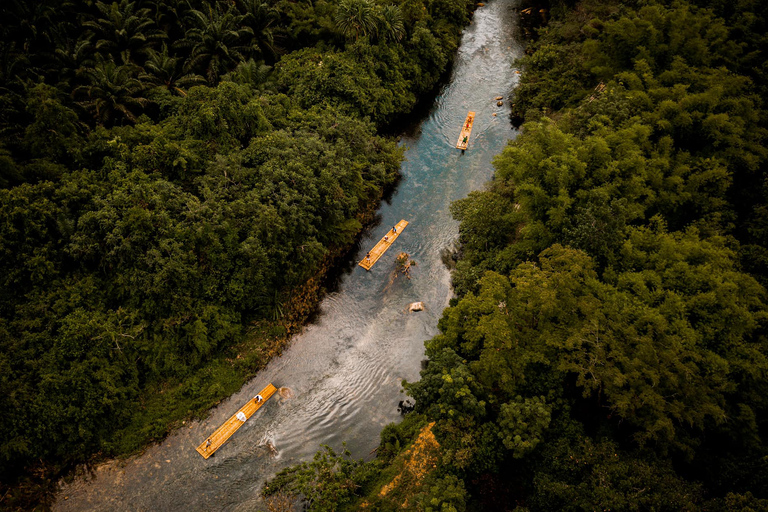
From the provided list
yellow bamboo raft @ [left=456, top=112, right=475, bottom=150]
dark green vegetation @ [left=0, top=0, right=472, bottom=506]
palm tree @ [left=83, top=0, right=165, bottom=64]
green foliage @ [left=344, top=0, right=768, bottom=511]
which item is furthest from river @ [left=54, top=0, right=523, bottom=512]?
palm tree @ [left=83, top=0, right=165, bottom=64]

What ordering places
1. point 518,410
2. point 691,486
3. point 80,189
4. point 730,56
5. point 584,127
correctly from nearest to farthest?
point 691,486 < point 518,410 < point 80,189 < point 584,127 < point 730,56

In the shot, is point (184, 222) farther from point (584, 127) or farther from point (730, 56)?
point (730, 56)

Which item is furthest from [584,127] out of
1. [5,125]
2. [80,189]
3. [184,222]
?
[5,125]

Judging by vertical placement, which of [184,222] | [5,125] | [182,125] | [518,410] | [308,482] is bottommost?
[518,410]

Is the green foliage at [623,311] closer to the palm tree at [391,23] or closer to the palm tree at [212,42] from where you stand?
the palm tree at [391,23]

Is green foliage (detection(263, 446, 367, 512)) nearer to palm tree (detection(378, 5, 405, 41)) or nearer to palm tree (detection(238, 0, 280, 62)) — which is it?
palm tree (detection(238, 0, 280, 62))

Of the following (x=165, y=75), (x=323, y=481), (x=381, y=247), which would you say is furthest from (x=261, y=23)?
(x=323, y=481)
